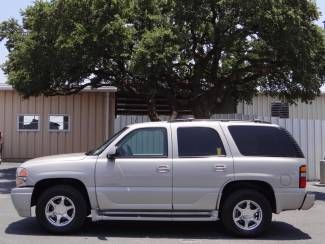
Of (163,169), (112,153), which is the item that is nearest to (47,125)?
(112,153)

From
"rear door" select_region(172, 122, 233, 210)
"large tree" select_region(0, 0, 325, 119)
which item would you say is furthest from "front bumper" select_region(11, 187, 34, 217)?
"large tree" select_region(0, 0, 325, 119)

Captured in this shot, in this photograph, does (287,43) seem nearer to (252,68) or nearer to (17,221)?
(252,68)

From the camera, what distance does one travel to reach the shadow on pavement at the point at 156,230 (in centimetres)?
927

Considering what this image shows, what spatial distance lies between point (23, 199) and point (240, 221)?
11.8ft

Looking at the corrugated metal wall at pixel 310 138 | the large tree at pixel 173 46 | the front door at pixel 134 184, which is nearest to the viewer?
the front door at pixel 134 184

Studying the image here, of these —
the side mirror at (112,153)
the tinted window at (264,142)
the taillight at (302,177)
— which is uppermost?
the tinted window at (264,142)

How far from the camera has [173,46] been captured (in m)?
15.9

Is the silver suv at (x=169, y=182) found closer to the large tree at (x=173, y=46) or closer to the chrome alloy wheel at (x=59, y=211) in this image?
the chrome alloy wheel at (x=59, y=211)

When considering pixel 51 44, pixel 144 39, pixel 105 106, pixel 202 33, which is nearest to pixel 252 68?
pixel 202 33

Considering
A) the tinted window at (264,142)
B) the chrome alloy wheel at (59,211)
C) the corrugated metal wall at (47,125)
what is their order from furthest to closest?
1. the corrugated metal wall at (47,125)
2. the tinted window at (264,142)
3. the chrome alloy wheel at (59,211)

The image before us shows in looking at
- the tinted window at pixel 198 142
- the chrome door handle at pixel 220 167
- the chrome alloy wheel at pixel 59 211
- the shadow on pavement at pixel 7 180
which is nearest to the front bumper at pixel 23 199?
the chrome alloy wheel at pixel 59 211

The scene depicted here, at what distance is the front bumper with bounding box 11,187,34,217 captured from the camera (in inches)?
358

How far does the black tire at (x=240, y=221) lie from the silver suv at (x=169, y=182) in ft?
0.05

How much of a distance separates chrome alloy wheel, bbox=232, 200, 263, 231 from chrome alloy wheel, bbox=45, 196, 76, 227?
2724mm
